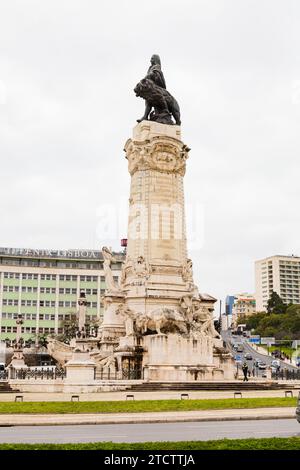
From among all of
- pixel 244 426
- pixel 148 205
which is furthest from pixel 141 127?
pixel 244 426

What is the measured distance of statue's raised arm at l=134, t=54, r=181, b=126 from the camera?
2013 inches

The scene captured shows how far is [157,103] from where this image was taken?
168ft

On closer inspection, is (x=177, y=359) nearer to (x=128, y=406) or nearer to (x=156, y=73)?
(x=128, y=406)

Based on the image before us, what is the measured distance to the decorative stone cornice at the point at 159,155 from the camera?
47062 mm

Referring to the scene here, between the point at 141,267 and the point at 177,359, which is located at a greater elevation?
the point at 141,267

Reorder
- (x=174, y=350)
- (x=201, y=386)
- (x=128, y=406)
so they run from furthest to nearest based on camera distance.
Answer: (x=174, y=350)
(x=201, y=386)
(x=128, y=406)

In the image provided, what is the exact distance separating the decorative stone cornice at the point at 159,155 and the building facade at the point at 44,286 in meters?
63.4

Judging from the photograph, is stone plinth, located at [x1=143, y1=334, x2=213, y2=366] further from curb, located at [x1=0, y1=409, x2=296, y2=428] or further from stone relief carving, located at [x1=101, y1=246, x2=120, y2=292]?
curb, located at [x1=0, y1=409, x2=296, y2=428]

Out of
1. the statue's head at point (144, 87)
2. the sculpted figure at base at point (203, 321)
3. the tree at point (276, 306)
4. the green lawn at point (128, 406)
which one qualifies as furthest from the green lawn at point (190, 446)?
the tree at point (276, 306)

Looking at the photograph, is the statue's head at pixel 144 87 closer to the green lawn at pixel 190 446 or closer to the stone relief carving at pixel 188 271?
the stone relief carving at pixel 188 271

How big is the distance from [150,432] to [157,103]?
39.2 metres

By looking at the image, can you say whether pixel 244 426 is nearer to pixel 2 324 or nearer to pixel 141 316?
pixel 141 316

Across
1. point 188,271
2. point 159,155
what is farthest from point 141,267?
point 159,155
